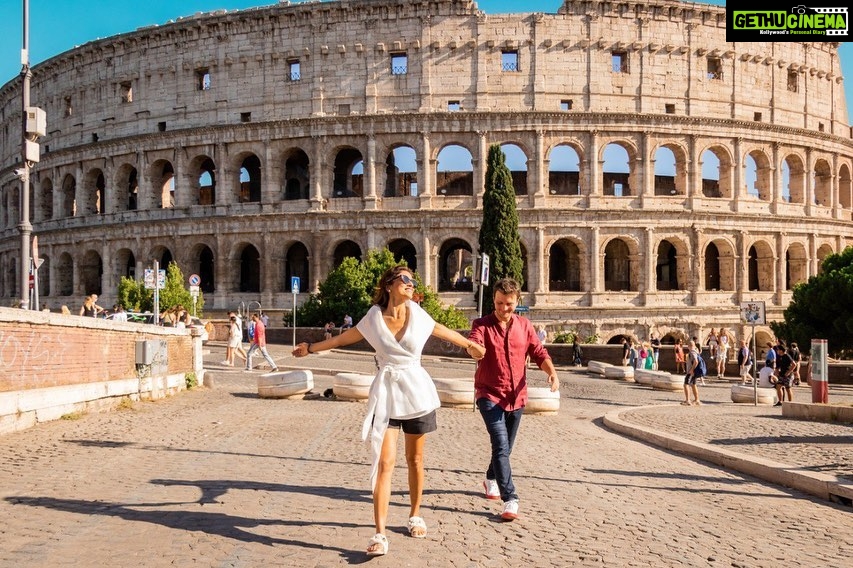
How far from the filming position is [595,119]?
1495 inches

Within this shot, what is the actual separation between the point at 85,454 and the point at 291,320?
27.4 m

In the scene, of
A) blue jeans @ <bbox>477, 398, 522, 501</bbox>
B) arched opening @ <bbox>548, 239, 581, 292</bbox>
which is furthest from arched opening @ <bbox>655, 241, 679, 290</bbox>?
blue jeans @ <bbox>477, 398, 522, 501</bbox>

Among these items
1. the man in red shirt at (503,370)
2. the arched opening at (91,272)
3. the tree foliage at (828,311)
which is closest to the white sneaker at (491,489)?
the man in red shirt at (503,370)

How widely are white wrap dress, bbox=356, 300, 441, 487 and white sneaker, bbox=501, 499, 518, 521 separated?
1178 millimetres

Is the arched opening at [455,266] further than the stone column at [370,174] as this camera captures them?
Yes

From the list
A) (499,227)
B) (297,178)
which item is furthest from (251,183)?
(499,227)

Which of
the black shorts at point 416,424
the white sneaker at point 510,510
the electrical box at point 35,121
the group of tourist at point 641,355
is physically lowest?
the group of tourist at point 641,355

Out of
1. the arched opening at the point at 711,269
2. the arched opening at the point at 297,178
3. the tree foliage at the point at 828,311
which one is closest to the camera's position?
the tree foliage at the point at 828,311

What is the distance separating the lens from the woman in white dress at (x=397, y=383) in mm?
5316

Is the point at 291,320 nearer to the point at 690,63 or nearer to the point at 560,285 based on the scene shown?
the point at 560,285

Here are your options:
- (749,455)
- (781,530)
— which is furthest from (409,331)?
(749,455)

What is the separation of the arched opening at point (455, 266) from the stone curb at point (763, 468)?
28.2 m

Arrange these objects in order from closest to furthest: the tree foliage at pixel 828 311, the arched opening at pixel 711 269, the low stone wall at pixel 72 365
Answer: the low stone wall at pixel 72 365 → the tree foliage at pixel 828 311 → the arched opening at pixel 711 269

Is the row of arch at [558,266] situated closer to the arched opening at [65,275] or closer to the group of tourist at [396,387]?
the arched opening at [65,275]
